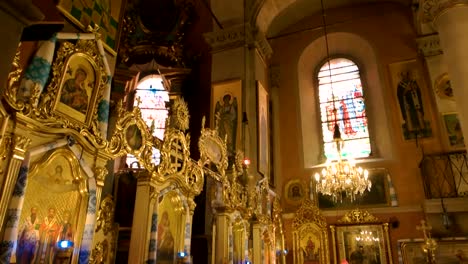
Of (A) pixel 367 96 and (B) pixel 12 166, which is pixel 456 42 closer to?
(B) pixel 12 166

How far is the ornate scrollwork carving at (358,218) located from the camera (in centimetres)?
972

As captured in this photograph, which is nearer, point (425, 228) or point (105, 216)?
point (105, 216)

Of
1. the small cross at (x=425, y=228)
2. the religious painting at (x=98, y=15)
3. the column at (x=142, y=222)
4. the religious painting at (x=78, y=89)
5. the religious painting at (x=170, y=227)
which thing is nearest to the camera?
the religious painting at (x=78, y=89)

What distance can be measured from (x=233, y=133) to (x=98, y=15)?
4912mm

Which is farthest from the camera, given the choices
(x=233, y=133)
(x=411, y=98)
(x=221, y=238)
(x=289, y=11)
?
(x=289, y=11)

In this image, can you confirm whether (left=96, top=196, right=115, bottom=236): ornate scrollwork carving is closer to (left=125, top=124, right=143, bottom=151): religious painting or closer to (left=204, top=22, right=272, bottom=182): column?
(left=125, top=124, right=143, bottom=151): religious painting

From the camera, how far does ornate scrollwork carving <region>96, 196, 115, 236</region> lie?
4.23 metres

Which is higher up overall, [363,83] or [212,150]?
[363,83]

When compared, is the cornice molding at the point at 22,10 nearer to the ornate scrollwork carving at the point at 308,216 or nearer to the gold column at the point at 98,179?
the gold column at the point at 98,179

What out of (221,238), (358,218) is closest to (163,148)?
(221,238)

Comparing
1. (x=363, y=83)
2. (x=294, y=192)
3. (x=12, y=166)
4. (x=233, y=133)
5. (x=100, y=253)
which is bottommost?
(x=100, y=253)

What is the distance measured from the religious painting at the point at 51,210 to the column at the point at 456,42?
4.86 meters

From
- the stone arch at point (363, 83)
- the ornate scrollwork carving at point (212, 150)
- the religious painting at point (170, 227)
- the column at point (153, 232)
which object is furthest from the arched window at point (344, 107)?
the column at point (153, 232)

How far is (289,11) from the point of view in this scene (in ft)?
41.5
